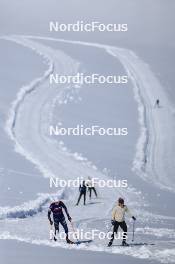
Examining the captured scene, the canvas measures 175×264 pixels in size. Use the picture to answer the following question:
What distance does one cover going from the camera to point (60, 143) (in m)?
6.46

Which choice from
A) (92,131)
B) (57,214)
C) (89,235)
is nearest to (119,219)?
(89,235)

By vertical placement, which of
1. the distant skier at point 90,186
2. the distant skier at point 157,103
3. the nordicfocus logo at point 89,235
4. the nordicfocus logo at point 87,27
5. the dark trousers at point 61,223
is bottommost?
the nordicfocus logo at point 89,235

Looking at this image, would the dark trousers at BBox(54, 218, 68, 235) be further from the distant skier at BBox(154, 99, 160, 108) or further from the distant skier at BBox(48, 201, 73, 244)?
the distant skier at BBox(154, 99, 160, 108)

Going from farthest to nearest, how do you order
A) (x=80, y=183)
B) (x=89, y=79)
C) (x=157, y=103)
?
1. (x=157, y=103)
2. (x=89, y=79)
3. (x=80, y=183)

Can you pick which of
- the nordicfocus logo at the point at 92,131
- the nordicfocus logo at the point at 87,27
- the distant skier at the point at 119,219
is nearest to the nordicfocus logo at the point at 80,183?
the distant skier at the point at 119,219

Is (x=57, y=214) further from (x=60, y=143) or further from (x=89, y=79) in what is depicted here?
(x=89, y=79)

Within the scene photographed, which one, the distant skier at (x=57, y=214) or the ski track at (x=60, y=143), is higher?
the ski track at (x=60, y=143)

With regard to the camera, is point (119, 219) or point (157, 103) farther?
point (157, 103)

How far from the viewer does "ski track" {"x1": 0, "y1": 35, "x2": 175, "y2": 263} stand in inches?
243

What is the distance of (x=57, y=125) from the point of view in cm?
636

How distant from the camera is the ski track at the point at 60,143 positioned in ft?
20.2

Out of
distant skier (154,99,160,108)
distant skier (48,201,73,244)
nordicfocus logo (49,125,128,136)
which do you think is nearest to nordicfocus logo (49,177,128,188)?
distant skier (48,201,73,244)

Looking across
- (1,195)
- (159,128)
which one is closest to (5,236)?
(1,195)

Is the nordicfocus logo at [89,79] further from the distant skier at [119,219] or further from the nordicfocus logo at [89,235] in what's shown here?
the nordicfocus logo at [89,235]
